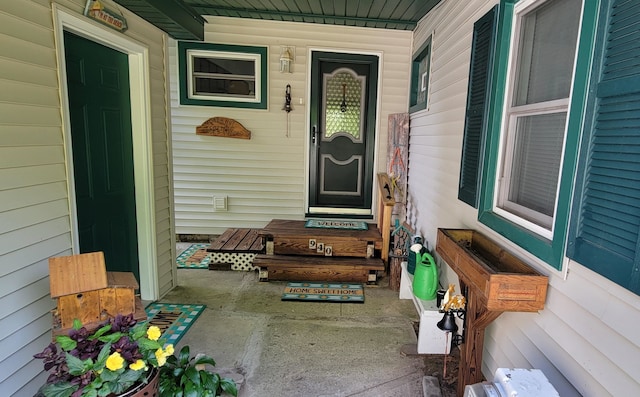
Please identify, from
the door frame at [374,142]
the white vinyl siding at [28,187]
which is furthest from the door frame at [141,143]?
the door frame at [374,142]

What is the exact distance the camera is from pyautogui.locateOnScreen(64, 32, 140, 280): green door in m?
A: 2.33

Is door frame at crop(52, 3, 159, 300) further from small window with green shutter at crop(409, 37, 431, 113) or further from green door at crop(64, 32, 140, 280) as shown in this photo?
small window with green shutter at crop(409, 37, 431, 113)

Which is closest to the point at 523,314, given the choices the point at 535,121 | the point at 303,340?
the point at 535,121

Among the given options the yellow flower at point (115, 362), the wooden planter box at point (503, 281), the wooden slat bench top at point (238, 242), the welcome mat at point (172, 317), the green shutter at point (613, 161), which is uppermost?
the green shutter at point (613, 161)

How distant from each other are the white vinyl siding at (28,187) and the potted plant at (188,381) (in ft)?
2.28

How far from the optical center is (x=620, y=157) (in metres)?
1.07

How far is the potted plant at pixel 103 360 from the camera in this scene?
4.34 ft

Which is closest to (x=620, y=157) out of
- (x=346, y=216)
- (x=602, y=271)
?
(x=602, y=271)

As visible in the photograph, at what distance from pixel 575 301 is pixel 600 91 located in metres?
0.76

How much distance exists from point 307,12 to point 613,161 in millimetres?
3657

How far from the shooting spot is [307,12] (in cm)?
394

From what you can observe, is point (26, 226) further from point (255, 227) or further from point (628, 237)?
point (255, 227)

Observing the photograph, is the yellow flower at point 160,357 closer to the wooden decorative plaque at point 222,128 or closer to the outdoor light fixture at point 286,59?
the wooden decorative plaque at point 222,128

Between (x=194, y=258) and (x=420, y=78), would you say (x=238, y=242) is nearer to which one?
(x=194, y=258)
